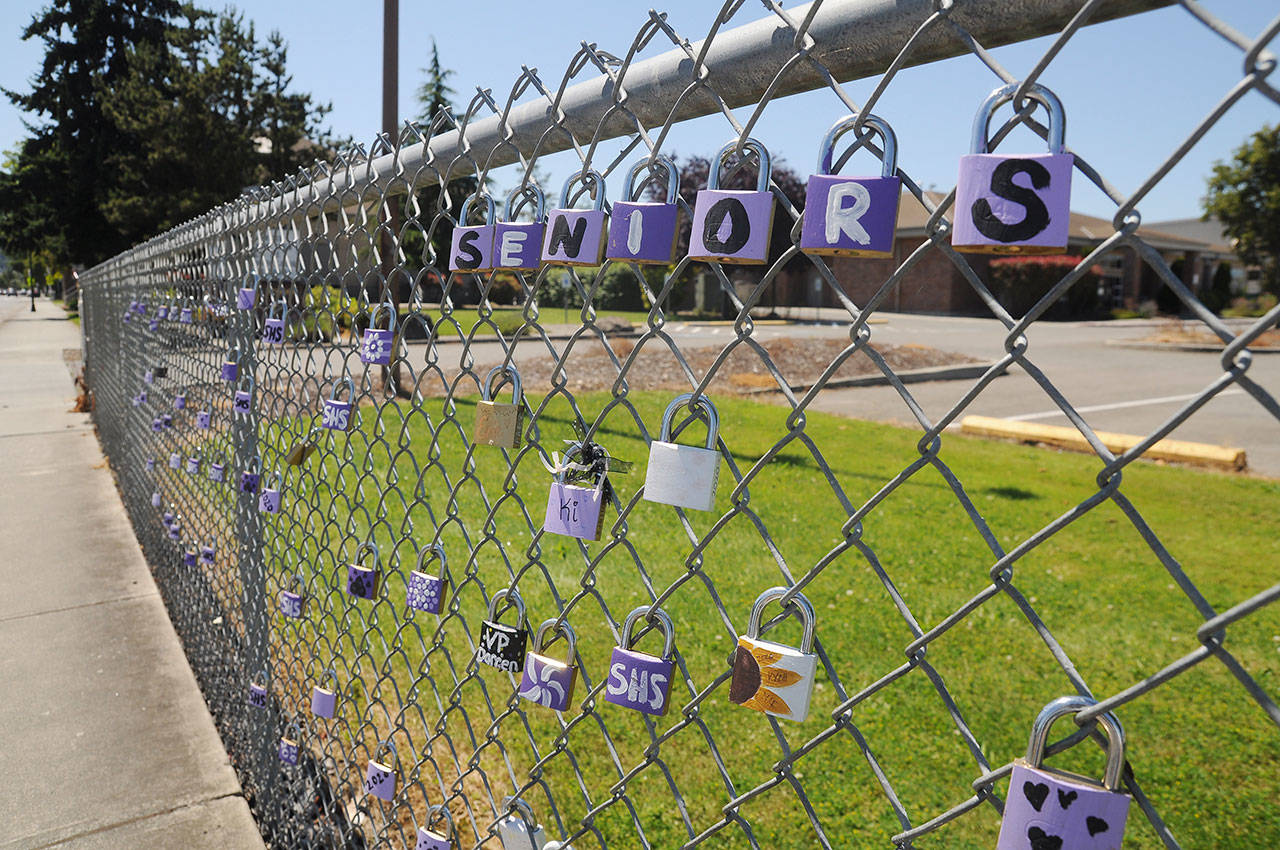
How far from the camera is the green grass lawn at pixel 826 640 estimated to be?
243cm

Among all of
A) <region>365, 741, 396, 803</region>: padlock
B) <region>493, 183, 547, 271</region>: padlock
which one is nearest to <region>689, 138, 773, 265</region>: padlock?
<region>493, 183, 547, 271</region>: padlock

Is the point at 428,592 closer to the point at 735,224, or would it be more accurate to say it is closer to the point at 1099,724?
the point at 735,224

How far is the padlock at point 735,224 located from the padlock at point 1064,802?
0.49 meters

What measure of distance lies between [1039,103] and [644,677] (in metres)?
0.78

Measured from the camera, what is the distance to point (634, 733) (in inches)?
123

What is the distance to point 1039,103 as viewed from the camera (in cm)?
67

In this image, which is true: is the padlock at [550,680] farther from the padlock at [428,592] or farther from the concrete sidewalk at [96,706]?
the concrete sidewalk at [96,706]

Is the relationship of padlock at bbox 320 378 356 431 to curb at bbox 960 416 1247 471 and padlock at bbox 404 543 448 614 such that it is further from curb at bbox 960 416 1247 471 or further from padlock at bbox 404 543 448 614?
curb at bbox 960 416 1247 471

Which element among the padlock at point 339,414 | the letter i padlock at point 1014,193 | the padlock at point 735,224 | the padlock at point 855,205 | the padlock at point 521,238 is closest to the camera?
the letter i padlock at point 1014,193

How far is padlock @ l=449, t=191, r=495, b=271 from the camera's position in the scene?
1380 millimetres

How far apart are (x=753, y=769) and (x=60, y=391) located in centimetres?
1360

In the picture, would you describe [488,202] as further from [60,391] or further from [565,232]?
[60,391]

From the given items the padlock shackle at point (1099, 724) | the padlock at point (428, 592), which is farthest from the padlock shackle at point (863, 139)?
the padlock at point (428, 592)

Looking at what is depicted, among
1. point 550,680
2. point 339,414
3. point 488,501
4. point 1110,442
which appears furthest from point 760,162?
point 1110,442
